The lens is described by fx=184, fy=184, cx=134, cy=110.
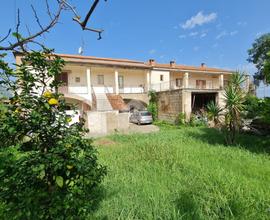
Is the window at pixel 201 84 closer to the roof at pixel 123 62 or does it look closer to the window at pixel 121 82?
the roof at pixel 123 62

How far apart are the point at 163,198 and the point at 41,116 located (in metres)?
2.48

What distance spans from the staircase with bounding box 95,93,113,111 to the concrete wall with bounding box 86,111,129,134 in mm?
1633

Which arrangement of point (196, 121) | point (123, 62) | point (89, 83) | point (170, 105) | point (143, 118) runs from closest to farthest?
point (196, 121)
point (170, 105)
point (143, 118)
point (89, 83)
point (123, 62)

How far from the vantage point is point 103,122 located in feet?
48.1

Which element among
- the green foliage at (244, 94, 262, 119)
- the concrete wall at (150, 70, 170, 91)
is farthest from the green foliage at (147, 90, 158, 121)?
the green foliage at (244, 94, 262, 119)

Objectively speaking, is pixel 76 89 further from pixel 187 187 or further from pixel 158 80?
pixel 187 187

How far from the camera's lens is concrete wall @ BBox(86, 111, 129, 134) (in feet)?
47.3

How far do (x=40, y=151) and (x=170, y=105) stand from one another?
1674 cm

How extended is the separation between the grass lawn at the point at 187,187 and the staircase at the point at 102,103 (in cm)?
1093

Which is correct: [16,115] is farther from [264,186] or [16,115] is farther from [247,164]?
[247,164]

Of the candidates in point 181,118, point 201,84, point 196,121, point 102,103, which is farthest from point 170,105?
point 201,84

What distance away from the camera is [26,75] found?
6.33 ft

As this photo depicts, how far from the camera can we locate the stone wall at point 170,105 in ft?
55.5

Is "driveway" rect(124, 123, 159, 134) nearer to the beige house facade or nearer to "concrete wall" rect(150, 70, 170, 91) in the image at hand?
the beige house facade
